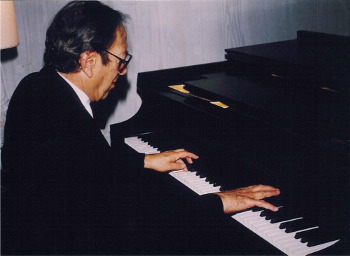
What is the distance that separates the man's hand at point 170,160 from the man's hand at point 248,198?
0.48m

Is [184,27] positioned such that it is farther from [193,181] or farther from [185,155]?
[193,181]

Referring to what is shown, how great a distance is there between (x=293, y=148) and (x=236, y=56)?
105 centimetres

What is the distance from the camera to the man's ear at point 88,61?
1860 millimetres

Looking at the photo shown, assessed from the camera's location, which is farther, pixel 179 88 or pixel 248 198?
pixel 179 88

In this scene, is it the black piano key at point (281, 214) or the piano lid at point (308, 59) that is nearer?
the black piano key at point (281, 214)

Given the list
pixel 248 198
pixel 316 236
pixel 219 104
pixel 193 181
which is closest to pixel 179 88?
pixel 219 104

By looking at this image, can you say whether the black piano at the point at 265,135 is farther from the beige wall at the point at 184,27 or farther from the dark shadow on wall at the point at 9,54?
the dark shadow on wall at the point at 9,54

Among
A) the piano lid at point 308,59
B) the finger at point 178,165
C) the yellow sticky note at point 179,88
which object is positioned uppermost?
the piano lid at point 308,59

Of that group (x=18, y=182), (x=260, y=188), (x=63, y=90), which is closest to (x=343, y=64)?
(x=260, y=188)

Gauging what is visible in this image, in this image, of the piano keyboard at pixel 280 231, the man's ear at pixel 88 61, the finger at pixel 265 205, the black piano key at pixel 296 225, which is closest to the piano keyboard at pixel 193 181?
the piano keyboard at pixel 280 231

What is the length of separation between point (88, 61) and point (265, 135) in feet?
2.69

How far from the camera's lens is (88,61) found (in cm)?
188

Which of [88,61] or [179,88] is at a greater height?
[88,61]

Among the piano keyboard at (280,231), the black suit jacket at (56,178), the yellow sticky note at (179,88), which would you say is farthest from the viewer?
the yellow sticky note at (179,88)
